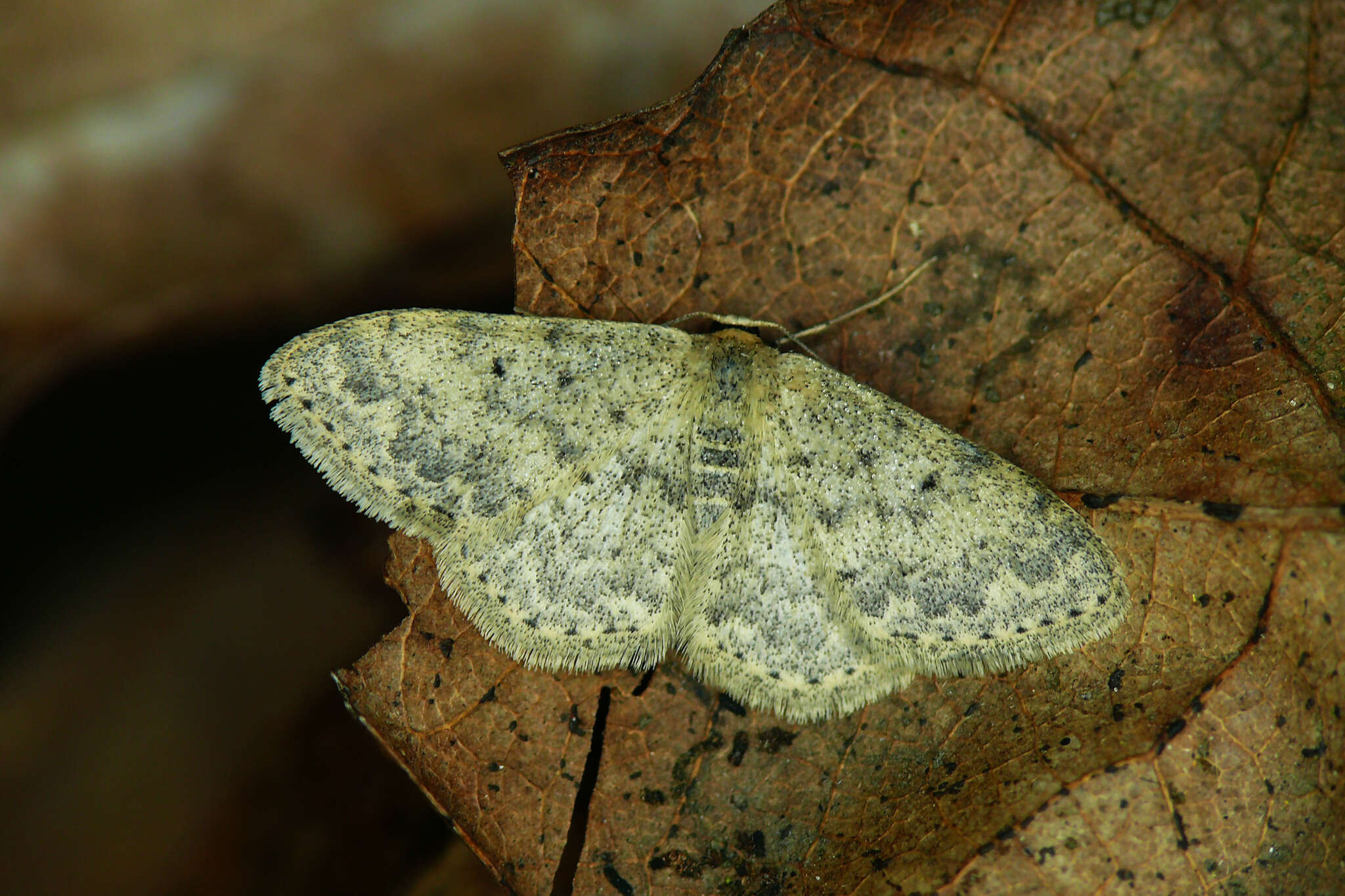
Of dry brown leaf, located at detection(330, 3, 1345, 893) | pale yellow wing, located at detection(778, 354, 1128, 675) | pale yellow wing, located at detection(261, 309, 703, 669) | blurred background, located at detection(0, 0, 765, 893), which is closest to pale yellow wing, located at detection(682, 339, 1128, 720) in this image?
pale yellow wing, located at detection(778, 354, 1128, 675)

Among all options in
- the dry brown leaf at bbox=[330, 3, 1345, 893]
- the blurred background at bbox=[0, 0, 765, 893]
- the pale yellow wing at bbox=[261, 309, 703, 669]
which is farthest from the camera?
the blurred background at bbox=[0, 0, 765, 893]

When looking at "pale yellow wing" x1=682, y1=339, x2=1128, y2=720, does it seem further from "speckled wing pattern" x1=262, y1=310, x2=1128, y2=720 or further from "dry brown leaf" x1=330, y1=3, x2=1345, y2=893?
"dry brown leaf" x1=330, y1=3, x2=1345, y2=893

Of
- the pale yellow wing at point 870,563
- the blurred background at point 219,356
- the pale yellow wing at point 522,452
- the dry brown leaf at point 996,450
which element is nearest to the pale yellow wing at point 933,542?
the pale yellow wing at point 870,563

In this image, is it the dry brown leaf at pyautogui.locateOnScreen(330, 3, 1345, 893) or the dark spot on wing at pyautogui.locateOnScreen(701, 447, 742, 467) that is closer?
the dry brown leaf at pyautogui.locateOnScreen(330, 3, 1345, 893)

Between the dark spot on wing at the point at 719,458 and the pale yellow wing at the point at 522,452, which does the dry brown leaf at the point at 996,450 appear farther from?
the dark spot on wing at the point at 719,458

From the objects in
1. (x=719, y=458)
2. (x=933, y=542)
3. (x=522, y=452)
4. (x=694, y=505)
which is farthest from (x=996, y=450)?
(x=522, y=452)

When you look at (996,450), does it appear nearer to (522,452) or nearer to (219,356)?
(522,452)

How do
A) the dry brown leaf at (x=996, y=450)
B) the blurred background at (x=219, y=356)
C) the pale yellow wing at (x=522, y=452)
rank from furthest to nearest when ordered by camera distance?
the blurred background at (x=219, y=356)
the pale yellow wing at (x=522, y=452)
the dry brown leaf at (x=996, y=450)
